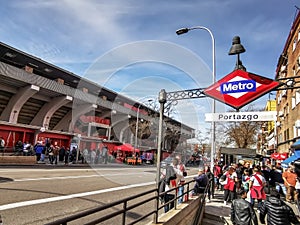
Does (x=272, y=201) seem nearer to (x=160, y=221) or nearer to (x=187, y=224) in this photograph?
(x=187, y=224)

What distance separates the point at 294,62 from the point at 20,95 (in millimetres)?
27918

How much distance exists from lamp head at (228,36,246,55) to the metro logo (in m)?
0.77

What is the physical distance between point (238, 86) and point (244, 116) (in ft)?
2.44

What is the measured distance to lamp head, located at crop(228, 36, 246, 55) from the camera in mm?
6211

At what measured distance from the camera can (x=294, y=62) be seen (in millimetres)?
23781

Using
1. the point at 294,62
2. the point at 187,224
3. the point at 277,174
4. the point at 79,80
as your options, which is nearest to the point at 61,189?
the point at 187,224

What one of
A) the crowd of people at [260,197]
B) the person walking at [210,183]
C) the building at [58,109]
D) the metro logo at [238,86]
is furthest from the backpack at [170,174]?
the building at [58,109]

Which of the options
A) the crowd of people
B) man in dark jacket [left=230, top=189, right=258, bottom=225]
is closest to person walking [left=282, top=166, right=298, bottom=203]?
the crowd of people

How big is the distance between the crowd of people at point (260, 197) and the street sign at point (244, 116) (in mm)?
2215

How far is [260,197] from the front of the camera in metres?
8.98

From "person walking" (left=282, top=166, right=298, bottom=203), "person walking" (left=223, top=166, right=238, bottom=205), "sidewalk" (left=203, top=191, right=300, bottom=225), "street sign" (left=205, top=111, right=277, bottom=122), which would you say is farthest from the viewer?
"person walking" (left=282, top=166, right=298, bottom=203)

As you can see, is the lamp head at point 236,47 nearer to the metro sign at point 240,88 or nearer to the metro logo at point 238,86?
the metro sign at point 240,88

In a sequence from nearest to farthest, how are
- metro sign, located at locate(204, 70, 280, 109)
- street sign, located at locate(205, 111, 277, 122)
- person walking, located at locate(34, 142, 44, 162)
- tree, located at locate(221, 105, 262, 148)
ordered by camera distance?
1. street sign, located at locate(205, 111, 277, 122)
2. metro sign, located at locate(204, 70, 280, 109)
3. person walking, located at locate(34, 142, 44, 162)
4. tree, located at locate(221, 105, 262, 148)

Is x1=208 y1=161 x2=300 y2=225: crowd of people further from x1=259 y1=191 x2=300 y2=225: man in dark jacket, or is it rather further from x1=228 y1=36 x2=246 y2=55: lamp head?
x1=228 y1=36 x2=246 y2=55: lamp head
